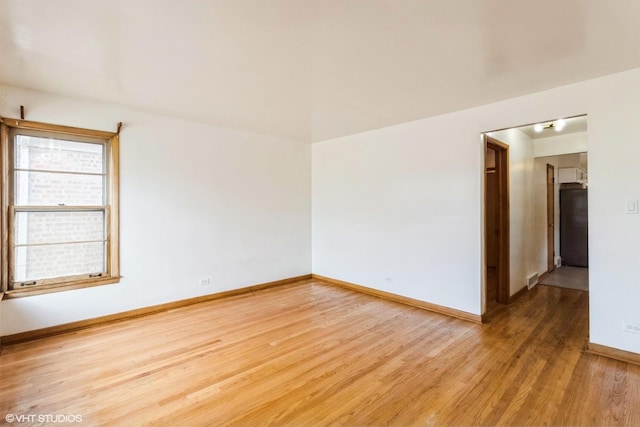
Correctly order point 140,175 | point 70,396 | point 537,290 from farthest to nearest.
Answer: point 537,290 → point 140,175 → point 70,396

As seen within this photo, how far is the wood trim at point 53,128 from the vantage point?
2.94 meters

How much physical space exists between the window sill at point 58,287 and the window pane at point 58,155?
1.24 m

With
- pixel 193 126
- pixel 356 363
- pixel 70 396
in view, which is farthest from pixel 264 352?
pixel 193 126

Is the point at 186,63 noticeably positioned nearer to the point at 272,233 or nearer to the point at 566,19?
the point at 566,19

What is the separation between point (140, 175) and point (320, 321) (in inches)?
111

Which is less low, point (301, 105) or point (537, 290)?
point (301, 105)

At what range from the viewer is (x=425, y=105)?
3.43 metres

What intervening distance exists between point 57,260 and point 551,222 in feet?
26.3

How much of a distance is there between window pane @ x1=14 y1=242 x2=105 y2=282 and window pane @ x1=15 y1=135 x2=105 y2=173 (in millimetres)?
854

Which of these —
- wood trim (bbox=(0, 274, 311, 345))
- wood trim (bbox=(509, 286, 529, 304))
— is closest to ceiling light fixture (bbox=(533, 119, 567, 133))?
wood trim (bbox=(509, 286, 529, 304))

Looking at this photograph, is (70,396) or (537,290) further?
(537,290)

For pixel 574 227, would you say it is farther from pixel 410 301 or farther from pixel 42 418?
pixel 42 418

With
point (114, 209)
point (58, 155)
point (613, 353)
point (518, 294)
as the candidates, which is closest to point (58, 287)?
point (114, 209)

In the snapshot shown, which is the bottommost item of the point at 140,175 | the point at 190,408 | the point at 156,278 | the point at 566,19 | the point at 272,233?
the point at 190,408
